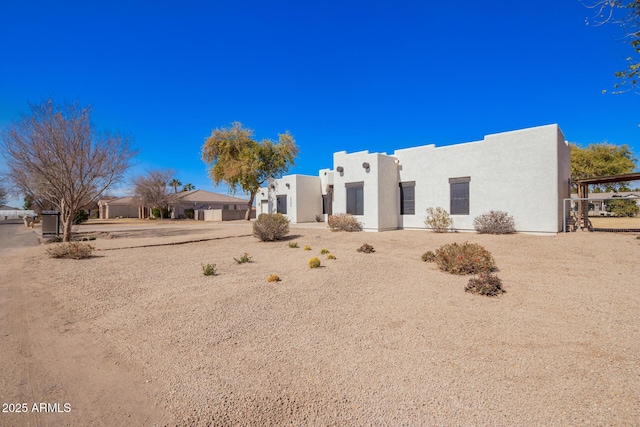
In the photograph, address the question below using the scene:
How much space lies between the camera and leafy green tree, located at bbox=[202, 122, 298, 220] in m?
29.5

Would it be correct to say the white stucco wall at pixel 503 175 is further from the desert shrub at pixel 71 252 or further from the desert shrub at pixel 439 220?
the desert shrub at pixel 71 252

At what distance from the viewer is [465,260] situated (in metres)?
8.04

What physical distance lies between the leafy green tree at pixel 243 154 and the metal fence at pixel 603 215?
71.6 ft

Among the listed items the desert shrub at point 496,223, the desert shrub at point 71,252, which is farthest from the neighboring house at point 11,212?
the desert shrub at point 496,223

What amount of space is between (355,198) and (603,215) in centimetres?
3188

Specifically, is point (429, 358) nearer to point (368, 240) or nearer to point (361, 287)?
point (361, 287)

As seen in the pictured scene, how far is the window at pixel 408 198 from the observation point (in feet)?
60.9

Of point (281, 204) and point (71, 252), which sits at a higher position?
point (281, 204)

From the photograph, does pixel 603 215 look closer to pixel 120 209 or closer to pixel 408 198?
pixel 408 198

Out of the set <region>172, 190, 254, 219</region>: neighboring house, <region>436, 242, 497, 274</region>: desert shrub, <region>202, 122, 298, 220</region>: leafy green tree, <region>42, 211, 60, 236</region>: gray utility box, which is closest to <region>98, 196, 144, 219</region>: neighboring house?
<region>172, 190, 254, 219</region>: neighboring house

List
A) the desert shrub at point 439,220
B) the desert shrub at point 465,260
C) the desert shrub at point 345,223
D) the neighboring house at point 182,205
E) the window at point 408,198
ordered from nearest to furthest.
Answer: the desert shrub at point 465,260 → the desert shrub at point 439,220 → the desert shrub at point 345,223 → the window at point 408,198 → the neighboring house at point 182,205

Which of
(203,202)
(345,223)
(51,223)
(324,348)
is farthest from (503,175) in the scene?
(203,202)

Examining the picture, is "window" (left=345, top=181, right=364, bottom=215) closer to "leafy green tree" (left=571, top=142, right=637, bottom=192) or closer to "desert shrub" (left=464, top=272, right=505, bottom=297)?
"desert shrub" (left=464, top=272, right=505, bottom=297)

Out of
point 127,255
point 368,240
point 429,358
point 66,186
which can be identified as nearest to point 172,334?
point 429,358
